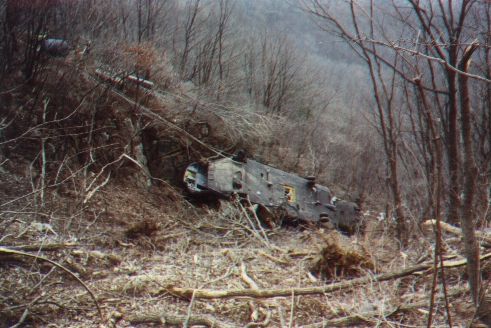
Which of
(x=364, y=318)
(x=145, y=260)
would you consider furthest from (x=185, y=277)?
(x=364, y=318)

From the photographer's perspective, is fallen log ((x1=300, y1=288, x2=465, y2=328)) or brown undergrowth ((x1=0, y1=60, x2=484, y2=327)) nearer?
fallen log ((x1=300, y1=288, x2=465, y2=328))

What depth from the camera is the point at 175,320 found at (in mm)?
4488

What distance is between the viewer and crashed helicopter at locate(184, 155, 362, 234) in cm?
1088

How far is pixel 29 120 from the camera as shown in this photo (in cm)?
946

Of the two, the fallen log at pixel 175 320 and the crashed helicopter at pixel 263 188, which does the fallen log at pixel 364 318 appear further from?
the crashed helicopter at pixel 263 188

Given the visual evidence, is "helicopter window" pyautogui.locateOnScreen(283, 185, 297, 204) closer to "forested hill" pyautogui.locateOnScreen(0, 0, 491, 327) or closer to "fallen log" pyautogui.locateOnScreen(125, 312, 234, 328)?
"forested hill" pyautogui.locateOnScreen(0, 0, 491, 327)

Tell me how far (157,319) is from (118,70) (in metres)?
8.03

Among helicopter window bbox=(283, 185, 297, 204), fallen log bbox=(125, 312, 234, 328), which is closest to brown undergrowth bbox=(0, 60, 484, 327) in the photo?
fallen log bbox=(125, 312, 234, 328)

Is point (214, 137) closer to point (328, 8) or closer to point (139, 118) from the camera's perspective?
point (139, 118)

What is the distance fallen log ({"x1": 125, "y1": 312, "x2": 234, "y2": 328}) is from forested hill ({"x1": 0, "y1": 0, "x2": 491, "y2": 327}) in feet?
0.04

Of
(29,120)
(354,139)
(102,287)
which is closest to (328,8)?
(29,120)

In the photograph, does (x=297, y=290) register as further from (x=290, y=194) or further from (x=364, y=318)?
(x=290, y=194)

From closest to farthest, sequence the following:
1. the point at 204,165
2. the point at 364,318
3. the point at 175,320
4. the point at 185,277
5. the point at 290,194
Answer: the point at 364,318, the point at 175,320, the point at 185,277, the point at 204,165, the point at 290,194

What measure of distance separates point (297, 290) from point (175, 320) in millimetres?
1309
